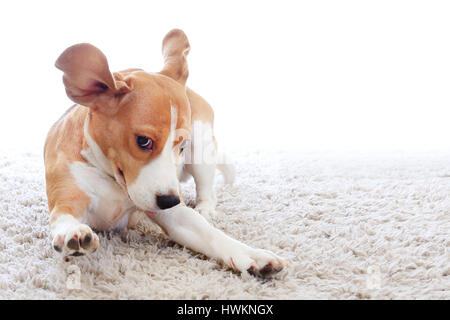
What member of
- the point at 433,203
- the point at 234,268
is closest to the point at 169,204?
the point at 234,268

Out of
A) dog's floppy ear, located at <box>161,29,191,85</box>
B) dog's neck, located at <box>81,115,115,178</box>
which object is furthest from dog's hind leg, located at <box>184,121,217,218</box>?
dog's neck, located at <box>81,115,115,178</box>

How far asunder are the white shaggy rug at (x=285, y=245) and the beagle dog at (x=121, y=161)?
5 centimetres

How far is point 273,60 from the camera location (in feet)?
11.7

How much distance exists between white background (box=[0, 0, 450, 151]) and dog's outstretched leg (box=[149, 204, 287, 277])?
5.47 feet

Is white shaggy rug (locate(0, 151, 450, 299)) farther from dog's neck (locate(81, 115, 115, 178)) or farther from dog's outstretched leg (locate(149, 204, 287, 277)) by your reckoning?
dog's neck (locate(81, 115, 115, 178))

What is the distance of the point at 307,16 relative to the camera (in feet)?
11.6

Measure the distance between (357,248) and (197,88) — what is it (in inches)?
90.7

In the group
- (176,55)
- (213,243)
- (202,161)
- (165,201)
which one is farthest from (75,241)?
(202,161)

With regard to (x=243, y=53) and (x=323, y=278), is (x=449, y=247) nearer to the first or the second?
(x=323, y=278)

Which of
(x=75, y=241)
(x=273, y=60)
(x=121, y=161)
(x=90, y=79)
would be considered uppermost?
(x=273, y=60)

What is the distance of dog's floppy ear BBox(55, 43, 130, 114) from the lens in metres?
1.25

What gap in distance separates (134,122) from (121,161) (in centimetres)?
11

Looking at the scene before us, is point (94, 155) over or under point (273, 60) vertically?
under

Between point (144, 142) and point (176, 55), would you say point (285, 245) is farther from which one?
point (176, 55)
